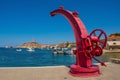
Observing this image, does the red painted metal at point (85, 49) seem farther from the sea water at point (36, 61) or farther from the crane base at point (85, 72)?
the sea water at point (36, 61)

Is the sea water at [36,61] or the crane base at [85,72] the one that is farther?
the sea water at [36,61]

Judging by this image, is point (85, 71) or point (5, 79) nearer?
point (5, 79)

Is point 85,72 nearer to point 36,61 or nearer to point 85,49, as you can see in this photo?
point 85,49

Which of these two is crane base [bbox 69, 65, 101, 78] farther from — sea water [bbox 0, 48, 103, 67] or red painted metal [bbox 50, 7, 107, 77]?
sea water [bbox 0, 48, 103, 67]

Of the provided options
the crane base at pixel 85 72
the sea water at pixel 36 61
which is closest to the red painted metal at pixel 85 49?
the crane base at pixel 85 72

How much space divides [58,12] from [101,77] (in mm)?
6651

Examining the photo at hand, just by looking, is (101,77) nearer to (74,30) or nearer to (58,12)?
(74,30)

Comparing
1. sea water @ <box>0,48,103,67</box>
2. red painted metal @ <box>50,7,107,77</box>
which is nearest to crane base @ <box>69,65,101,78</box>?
red painted metal @ <box>50,7,107,77</box>

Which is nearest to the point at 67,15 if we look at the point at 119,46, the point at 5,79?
the point at 5,79

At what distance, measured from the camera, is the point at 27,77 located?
1244cm

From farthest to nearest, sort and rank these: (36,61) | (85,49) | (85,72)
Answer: (36,61) → (85,49) → (85,72)

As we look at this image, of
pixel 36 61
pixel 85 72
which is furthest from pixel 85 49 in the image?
pixel 36 61

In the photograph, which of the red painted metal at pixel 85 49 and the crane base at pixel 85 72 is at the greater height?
the red painted metal at pixel 85 49

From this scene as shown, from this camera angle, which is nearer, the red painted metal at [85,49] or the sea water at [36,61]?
the red painted metal at [85,49]
